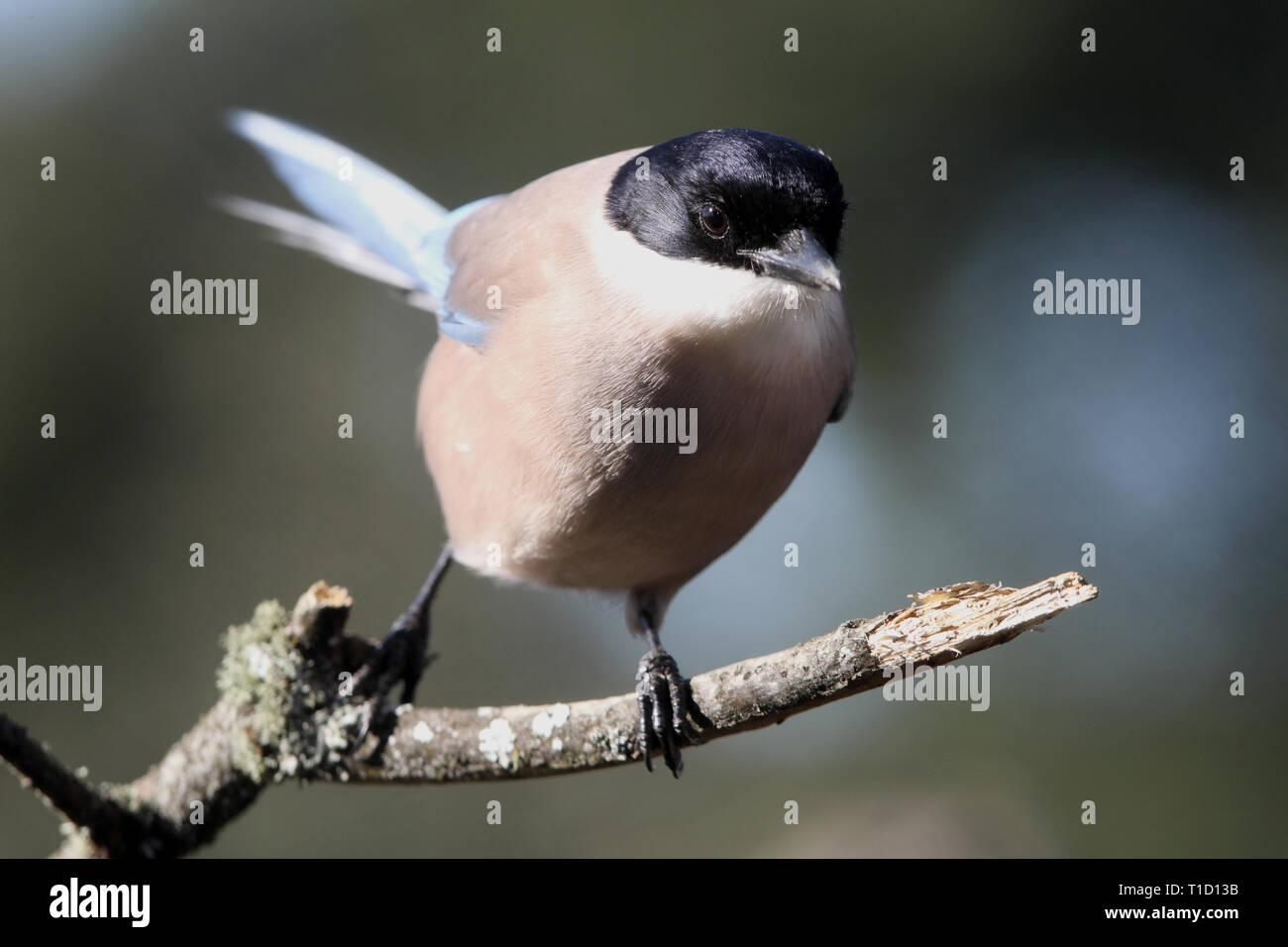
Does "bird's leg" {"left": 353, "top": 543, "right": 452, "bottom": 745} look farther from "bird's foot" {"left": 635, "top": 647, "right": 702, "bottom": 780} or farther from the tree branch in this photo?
"bird's foot" {"left": 635, "top": 647, "right": 702, "bottom": 780}

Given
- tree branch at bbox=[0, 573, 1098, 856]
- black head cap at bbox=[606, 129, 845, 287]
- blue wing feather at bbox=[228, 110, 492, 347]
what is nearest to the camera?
tree branch at bbox=[0, 573, 1098, 856]

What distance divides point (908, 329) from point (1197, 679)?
2597mm

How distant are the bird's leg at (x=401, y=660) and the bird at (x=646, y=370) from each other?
0.05 ft

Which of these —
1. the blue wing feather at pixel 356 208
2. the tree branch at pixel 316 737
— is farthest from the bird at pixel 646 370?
the blue wing feather at pixel 356 208

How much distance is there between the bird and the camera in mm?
2742

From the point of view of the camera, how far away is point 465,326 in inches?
132

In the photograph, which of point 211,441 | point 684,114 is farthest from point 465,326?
point 211,441

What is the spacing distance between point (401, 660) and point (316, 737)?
46 cm

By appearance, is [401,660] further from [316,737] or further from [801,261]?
[801,261]

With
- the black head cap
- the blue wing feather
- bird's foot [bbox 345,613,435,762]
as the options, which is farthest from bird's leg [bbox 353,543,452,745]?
the black head cap

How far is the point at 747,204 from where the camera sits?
105 inches

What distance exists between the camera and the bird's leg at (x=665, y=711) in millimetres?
2832

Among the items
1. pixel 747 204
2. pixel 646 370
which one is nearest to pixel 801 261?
pixel 747 204

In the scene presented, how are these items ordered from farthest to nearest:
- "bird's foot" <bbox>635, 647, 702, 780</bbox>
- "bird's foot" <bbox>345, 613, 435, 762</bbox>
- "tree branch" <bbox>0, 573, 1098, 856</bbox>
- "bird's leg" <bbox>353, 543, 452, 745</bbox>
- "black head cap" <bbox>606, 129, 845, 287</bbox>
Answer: "bird's leg" <bbox>353, 543, 452, 745</bbox> < "bird's foot" <bbox>345, 613, 435, 762</bbox> < "bird's foot" <bbox>635, 647, 702, 780</bbox> < "black head cap" <bbox>606, 129, 845, 287</bbox> < "tree branch" <bbox>0, 573, 1098, 856</bbox>
